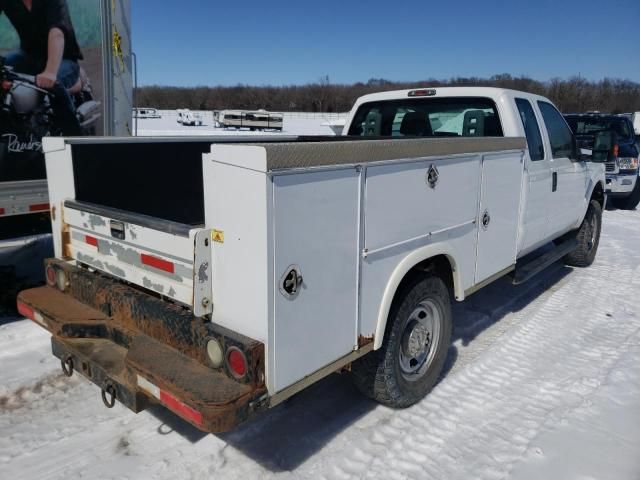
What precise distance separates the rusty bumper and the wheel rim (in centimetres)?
137

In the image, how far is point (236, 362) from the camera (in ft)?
7.63

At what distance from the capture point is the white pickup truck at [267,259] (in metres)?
2.27

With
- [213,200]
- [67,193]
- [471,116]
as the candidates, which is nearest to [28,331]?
[67,193]

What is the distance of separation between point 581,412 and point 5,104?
5.23 m

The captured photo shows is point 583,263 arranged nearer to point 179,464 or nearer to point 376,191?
point 376,191

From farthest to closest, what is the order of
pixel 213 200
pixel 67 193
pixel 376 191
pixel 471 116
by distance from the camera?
1. pixel 471 116
2. pixel 67 193
3. pixel 376 191
4. pixel 213 200

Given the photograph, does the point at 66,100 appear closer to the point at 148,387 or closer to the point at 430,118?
the point at 430,118

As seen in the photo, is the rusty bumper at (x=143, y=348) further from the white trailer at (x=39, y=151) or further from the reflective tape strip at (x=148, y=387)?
the white trailer at (x=39, y=151)

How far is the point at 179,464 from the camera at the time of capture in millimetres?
2930

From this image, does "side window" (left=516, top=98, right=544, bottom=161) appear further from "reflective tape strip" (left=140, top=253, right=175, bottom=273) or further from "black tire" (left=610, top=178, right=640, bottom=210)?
"black tire" (left=610, top=178, right=640, bottom=210)

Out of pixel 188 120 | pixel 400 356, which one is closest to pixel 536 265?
pixel 400 356

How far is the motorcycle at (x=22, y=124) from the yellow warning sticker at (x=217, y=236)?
10.9 ft

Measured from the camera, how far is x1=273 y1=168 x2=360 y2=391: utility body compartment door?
2273 millimetres

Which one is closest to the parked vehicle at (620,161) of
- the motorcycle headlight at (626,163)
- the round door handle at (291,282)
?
the motorcycle headlight at (626,163)
